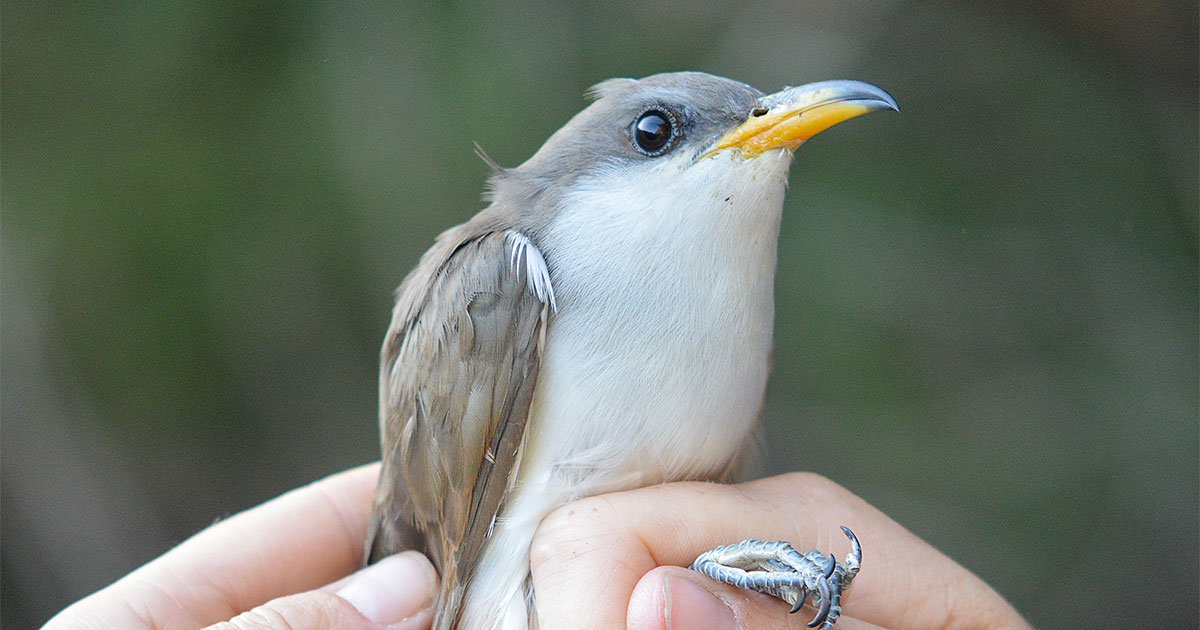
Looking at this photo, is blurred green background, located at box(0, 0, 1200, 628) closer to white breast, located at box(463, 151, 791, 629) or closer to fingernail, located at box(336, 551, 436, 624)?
white breast, located at box(463, 151, 791, 629)

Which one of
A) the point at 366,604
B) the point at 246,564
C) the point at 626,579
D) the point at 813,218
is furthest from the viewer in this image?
the point at 813,218

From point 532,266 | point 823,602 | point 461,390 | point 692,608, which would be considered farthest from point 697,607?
point 532,266

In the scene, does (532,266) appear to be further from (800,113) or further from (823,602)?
(823,602)

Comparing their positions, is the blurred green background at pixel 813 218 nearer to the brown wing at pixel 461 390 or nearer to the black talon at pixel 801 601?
the brown wing at pixel 461 390

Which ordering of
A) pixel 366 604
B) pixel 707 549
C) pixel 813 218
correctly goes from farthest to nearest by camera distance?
pixel 813 218 → pixel 366 604 → pixel 707 549

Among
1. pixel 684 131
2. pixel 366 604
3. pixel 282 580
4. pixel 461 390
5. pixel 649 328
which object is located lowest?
pixel 282 580

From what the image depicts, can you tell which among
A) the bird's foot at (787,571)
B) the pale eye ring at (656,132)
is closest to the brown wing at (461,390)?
the pale eye ring at (656,132)

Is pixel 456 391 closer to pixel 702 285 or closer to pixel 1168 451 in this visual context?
pixel 702 285

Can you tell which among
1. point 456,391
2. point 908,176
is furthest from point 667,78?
point 908,176
